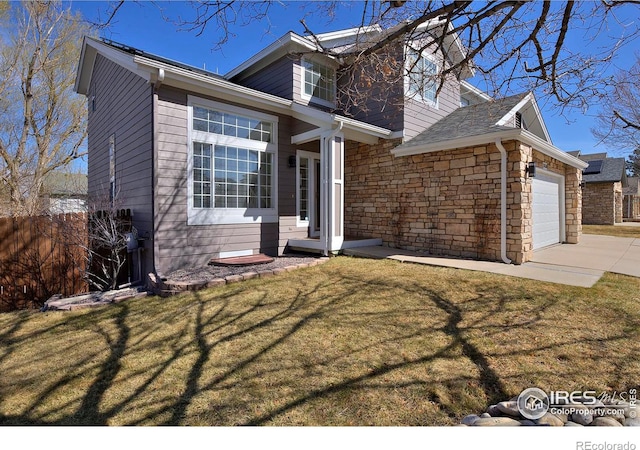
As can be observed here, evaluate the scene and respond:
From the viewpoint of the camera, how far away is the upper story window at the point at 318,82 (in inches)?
364

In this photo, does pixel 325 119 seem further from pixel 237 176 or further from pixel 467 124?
pixel 467 124

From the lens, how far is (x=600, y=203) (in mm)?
20719

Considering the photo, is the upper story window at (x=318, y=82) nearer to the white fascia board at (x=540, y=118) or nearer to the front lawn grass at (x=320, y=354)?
the white fascia board at (x=540, y=118)

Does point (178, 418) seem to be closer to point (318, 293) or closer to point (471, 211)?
point (318, 293)

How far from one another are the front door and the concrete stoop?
8.93ft

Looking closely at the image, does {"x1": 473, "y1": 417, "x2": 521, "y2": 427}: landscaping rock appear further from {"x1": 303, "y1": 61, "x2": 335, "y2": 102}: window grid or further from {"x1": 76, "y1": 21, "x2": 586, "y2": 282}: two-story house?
{"x1": 303, "y1": 61, "x2": 335, "y2": 102}: window grid

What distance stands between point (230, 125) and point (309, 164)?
98.4 inches

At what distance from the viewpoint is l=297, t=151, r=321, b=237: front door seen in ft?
29.1

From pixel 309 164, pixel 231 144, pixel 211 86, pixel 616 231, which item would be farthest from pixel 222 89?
pixel 616 231

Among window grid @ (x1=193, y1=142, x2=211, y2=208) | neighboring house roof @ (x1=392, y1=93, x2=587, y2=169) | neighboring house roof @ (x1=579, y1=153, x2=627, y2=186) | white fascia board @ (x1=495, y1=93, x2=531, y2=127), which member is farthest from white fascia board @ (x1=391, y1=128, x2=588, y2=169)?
neighboring house roof @ (x1=579, y1=153, x2=627, y2=186)

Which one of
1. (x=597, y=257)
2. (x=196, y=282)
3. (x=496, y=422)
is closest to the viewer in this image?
(x=496, y=422)

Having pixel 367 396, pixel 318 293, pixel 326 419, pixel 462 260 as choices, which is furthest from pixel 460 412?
pixel 462 260

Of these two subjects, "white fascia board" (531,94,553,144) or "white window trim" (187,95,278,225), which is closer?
"white window trim" (187,95,278,225)

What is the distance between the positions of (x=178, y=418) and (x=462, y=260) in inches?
254
